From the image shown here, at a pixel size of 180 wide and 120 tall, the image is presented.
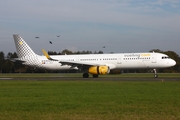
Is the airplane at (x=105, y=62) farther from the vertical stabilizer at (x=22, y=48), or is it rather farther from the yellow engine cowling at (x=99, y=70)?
the vertical stabilizer at (x=22, y=48)

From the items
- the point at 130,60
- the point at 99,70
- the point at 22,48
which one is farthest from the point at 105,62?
the point at 22,48

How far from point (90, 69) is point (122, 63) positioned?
14.3ft

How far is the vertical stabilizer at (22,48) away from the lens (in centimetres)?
5283

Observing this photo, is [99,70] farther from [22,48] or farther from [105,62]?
[22,48]

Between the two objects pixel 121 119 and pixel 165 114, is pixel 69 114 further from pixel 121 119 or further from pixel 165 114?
pixel 165 114

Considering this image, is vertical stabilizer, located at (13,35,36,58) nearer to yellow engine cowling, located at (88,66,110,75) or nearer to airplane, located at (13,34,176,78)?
airplane, located at (13,34,176,78)

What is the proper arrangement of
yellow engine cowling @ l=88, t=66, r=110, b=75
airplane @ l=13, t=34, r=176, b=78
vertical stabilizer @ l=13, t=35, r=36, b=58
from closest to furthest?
yellow engine cowling @ l=88, t=66, r=110, b=75 < airplane @ l=13, t=34, r=176, b=78 < vertical stabilizer @ l=13, t=35, r=36, b=58

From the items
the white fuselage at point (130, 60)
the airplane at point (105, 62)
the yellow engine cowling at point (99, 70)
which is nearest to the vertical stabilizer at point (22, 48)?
the airplane at point (105, 62)

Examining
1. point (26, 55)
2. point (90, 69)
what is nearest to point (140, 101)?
point (90, 69)

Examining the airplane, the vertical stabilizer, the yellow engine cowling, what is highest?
the vertical stabilizer

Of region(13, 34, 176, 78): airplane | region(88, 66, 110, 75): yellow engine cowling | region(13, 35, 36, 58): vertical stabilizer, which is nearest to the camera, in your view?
region(88, 66, 110, 75): yellow engine cowling

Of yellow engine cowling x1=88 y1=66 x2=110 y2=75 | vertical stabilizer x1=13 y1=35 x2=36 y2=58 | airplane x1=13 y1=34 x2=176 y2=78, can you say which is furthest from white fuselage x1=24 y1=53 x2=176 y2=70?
vertical stabilizer x1=13 y1=35 x2=36 y2=58

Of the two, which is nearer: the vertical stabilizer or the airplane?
the airplane

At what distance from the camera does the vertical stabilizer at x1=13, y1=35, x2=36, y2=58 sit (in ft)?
173
